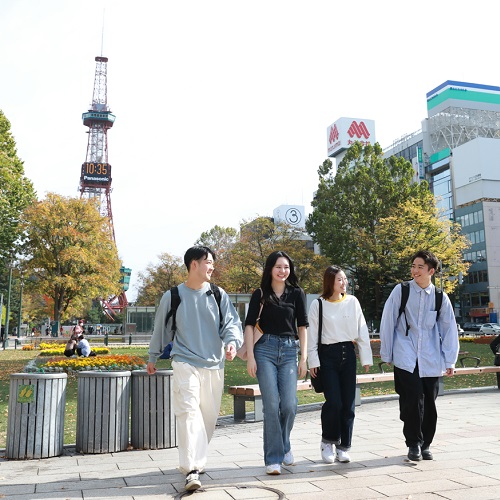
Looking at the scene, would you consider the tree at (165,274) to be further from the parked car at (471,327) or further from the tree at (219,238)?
the parked car at (471,327)

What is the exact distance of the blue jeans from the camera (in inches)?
186

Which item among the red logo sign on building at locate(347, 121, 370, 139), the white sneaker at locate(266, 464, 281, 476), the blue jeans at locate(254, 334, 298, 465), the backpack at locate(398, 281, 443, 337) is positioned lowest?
the white sneaker at locate(266, 464, 281, 476)

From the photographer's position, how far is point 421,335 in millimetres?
5328

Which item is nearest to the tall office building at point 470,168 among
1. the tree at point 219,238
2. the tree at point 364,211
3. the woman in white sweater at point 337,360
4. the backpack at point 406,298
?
the tree at point 219,238

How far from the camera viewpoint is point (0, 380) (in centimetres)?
1383

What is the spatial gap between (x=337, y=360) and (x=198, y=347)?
1.33 m

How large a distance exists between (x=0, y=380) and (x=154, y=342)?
10.7 metres

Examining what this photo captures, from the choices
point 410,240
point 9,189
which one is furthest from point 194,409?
point 410,240

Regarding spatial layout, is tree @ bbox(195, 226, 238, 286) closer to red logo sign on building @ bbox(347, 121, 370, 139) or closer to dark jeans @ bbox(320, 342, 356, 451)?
red logo sign on building @ bbox(347, 121, 370, 139)

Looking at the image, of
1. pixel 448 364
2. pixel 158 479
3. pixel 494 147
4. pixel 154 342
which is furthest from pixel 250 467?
pixel 494 147

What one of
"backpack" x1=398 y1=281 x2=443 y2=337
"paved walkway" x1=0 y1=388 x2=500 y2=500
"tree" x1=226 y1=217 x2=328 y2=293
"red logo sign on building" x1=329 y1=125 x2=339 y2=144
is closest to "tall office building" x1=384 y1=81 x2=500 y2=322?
"red logo sign on building" x1=329 y1=125 x2=339 y2=144

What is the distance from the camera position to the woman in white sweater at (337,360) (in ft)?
16.8

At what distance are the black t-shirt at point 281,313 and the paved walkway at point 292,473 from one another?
3.92 feet

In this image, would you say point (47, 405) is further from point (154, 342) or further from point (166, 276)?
point (166, 276)
